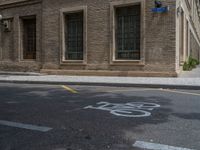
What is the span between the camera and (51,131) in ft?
16.1

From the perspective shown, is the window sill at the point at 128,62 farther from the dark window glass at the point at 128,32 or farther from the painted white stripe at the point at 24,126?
the painted white stripe at the point at 24,126

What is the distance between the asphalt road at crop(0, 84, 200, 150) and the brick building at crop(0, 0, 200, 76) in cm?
605

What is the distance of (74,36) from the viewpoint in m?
17.0

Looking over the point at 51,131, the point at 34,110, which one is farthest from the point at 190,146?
the point at 34,110

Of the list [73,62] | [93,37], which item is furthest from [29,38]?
[93,37]

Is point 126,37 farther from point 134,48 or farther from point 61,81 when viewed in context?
point 61,81

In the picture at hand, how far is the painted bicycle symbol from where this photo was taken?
245 inches

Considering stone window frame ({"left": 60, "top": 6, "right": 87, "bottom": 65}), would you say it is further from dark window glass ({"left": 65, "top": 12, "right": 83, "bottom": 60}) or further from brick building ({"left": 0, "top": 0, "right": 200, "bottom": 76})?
dark window glass ({"left": 65, "top": 12, "right": 83, "bottom": 60})

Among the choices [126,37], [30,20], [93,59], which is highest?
[30,20]

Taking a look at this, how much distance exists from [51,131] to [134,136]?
4.91 feet

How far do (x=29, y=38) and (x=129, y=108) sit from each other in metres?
14.0

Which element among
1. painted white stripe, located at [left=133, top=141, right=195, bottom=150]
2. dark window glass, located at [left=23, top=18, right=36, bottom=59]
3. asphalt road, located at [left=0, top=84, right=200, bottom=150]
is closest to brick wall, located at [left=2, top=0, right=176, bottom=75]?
dark window glass, located at [left=23, top=18, right=36, bottom=59]

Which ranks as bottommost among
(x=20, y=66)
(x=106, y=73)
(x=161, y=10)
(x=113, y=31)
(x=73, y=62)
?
(x=106, y=73)

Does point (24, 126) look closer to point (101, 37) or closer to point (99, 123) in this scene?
point (99, 123)
